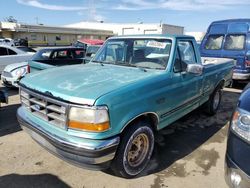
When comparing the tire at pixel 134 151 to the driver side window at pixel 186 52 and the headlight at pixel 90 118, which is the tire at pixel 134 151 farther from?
the driver side window at pixel 186 52

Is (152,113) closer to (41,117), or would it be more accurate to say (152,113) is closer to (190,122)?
(41,117)

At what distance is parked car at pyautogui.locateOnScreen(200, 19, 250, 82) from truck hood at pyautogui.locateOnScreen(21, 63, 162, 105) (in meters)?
6.28

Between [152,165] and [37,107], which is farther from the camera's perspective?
[152,165]

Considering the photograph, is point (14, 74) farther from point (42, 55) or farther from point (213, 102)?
point (213, 102)

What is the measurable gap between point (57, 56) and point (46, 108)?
5682 millimetres

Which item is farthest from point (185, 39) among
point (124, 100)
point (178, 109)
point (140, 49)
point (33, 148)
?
point (33, 148)

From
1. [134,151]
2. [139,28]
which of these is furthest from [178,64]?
[139,28]

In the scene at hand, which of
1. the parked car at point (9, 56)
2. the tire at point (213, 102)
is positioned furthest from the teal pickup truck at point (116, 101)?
the parked car at point (9, 56)

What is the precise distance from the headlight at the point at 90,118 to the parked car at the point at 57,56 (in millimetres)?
4865

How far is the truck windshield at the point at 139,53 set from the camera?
3.84 metres

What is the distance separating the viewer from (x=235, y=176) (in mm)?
2316

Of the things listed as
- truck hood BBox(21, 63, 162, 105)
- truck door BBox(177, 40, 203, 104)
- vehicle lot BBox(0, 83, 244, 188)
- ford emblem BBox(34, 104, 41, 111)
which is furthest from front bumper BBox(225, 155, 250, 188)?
ford emblem BBox(34, 104, 41, 111)

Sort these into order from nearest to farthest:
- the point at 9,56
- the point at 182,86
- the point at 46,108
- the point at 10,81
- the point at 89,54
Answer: the point at 46,108 → the point at 182,86 → the point at 10,81 → the point at 89,54 → the point at 9,56

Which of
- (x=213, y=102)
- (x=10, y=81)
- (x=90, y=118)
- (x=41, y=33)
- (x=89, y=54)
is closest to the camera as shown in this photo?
(x=90, y=118)
